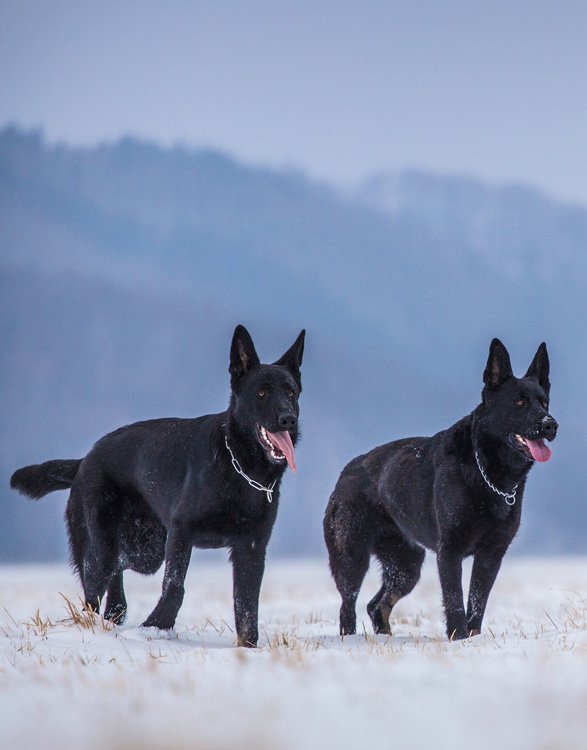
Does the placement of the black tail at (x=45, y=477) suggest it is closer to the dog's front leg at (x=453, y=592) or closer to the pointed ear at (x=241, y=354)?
the pointed ear at (x=241, y=354)

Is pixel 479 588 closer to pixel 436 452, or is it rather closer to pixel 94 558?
pixel 436 452

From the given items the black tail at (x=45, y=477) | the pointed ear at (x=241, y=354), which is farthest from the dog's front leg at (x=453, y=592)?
the black tail at (x=45, y=477)

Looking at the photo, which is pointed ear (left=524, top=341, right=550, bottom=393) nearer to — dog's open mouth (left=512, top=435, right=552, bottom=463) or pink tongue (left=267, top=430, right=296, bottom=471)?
dog's open mouth (left=512, top=435, right=552, bottom=463)

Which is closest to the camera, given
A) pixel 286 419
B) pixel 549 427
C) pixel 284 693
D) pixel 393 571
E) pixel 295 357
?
pixel 284 693

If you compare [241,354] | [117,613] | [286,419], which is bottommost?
[117,613]

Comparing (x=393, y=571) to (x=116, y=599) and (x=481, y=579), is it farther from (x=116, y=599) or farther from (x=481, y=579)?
(x=116, y=599)

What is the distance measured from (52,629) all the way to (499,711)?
3479mm

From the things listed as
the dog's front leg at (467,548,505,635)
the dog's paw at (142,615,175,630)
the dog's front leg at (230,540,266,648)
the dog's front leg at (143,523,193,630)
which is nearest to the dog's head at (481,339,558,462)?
the dog's front leg at (467,548,505,635)

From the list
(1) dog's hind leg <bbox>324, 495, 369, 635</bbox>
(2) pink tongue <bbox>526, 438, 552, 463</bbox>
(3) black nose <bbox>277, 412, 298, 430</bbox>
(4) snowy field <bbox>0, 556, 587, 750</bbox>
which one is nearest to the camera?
(4) snowy field <bbox>0, 556, 587, 750</bbox>

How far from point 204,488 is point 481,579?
2.19 meters

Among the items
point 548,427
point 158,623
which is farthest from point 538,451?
point 158,623

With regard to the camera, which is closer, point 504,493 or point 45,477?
point 504,493

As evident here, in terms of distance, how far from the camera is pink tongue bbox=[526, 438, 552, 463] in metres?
6.83

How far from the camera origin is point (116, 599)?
7.30m
